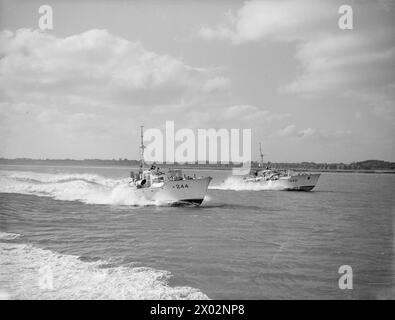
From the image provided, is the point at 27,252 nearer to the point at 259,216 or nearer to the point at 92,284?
the point at 92,284

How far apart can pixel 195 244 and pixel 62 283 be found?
7.90m

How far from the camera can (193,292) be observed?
10750 mm

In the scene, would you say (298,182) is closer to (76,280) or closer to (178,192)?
(178,192)

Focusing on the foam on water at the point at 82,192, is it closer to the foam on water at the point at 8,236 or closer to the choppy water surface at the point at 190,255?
the choppy water surface at the point at 190,255

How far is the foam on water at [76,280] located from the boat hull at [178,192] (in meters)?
19.8

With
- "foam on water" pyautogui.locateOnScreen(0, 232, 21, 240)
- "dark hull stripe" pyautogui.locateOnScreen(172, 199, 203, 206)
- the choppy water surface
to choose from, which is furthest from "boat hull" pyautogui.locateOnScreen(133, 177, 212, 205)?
"foam on water" pyautogui.locateOnScreen(0, 232, 21, 240)

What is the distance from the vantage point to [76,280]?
37.4ft

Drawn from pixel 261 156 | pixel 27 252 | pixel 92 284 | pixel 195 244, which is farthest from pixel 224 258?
pixel 261 156

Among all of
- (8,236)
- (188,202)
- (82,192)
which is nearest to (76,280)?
(8,236)

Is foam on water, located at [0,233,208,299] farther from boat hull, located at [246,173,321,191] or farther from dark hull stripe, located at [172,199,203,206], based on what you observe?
boat hull, located at [246,173,321,191]

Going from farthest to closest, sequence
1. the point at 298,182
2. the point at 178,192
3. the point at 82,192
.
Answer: the point at 298,182, the point at 82,192, the point at 178,192

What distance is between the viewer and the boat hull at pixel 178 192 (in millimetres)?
34219

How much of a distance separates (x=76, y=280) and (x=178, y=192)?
75.4 feet

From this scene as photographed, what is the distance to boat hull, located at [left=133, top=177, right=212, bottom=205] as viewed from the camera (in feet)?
112
